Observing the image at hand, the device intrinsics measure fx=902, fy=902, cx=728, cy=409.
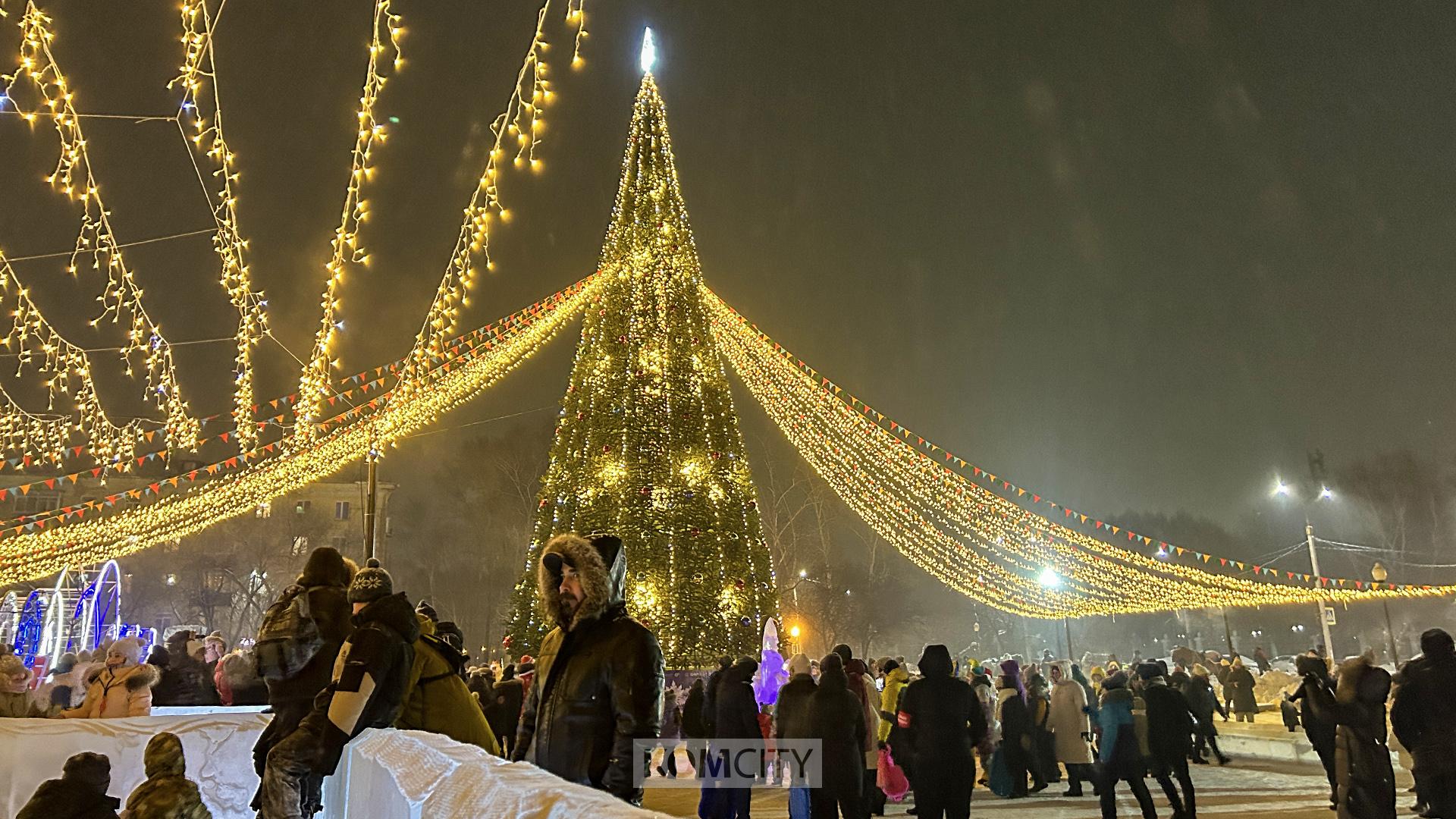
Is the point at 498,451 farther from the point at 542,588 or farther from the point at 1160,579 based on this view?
the point at 542,588

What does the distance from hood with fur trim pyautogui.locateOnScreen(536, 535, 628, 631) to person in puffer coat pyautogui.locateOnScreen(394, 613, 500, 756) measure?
900 millimetres

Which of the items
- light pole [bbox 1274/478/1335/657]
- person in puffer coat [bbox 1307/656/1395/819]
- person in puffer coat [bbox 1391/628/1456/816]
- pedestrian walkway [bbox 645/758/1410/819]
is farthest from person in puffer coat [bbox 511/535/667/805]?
light pole [bbox 1274/478/1335/657]

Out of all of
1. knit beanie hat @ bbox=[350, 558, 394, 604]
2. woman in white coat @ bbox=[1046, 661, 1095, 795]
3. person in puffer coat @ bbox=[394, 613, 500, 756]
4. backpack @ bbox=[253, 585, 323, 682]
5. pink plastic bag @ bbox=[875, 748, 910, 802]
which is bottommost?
pink plastic bag @ bbox=[875, 748, 910, 802]

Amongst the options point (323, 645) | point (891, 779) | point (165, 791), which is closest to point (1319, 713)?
point (891, 779)

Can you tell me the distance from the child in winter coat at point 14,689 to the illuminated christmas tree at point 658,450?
844 cm

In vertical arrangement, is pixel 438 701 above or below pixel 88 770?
above

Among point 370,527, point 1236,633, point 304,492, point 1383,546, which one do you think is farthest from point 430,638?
point 1236,633

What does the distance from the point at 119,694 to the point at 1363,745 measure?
8.79 m

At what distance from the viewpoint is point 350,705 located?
3852mm

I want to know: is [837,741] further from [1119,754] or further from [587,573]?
[587,573]

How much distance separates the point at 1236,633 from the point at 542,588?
6246cm

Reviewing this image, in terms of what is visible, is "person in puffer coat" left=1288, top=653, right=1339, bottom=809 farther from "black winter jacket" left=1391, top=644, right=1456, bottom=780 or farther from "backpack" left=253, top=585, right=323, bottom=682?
"backpack" left=253, top=585, right=323, bottom=682

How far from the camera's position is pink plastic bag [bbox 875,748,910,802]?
9.03 m

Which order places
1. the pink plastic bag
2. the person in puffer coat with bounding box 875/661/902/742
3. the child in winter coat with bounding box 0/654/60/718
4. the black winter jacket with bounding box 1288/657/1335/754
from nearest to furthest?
the child in winter coat with bounding box 0/654/60/718
the black winter jacket with bounding box 1288/657/1335/754
the pink plastic bag
the person in puffer coat with bounding box 875/661/902/742
